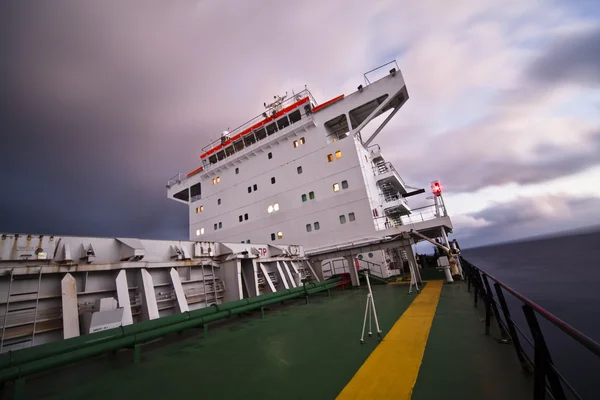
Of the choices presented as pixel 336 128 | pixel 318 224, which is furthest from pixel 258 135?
pixel 318 224

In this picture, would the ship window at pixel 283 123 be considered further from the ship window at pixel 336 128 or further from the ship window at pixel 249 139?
the ship window at pixel 336 128

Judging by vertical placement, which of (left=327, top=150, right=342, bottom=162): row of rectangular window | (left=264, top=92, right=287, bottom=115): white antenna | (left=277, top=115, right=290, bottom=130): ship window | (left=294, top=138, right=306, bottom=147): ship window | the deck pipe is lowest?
the deck pipe

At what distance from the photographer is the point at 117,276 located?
7.49 meters

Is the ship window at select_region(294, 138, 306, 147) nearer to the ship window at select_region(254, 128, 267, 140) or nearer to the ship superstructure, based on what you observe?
the ship superstructure

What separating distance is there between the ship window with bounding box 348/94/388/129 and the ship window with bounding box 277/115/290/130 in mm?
5876

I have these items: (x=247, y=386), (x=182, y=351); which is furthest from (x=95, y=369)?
(x=247, y=386)

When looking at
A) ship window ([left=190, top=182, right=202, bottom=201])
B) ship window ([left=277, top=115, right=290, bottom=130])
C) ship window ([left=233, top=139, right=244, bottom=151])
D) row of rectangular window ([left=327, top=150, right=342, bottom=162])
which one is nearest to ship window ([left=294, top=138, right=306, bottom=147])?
ship window ([left=277, top=115, right=290, bottom=130])

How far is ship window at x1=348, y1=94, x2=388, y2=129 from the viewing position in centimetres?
1992

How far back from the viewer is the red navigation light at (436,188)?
1623 centimetres

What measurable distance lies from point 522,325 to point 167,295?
1536 cm

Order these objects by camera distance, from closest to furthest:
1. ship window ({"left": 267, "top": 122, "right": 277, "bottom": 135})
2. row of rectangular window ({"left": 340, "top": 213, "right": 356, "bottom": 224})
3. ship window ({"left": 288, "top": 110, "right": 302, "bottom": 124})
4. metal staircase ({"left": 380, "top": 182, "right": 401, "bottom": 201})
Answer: row of rectangular window ({"left": 340, "top": 213, "right": 356, "bottom": 224}), ship window ({"left": 288, "top": 110, "right": 302, "bottom": 124}), ship window ({"left": 267, "top": 122, "right": 277, "bottom": 135}), metal staircase ({"left": 380, "top": 182, "right": 401, "bottom": 201})

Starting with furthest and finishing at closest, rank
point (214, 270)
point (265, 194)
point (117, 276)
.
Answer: point (265, 194) < point (214, 270) < point (117, 276)

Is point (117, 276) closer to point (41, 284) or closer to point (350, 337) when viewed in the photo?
point (41, 284)

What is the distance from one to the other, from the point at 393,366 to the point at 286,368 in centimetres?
169
